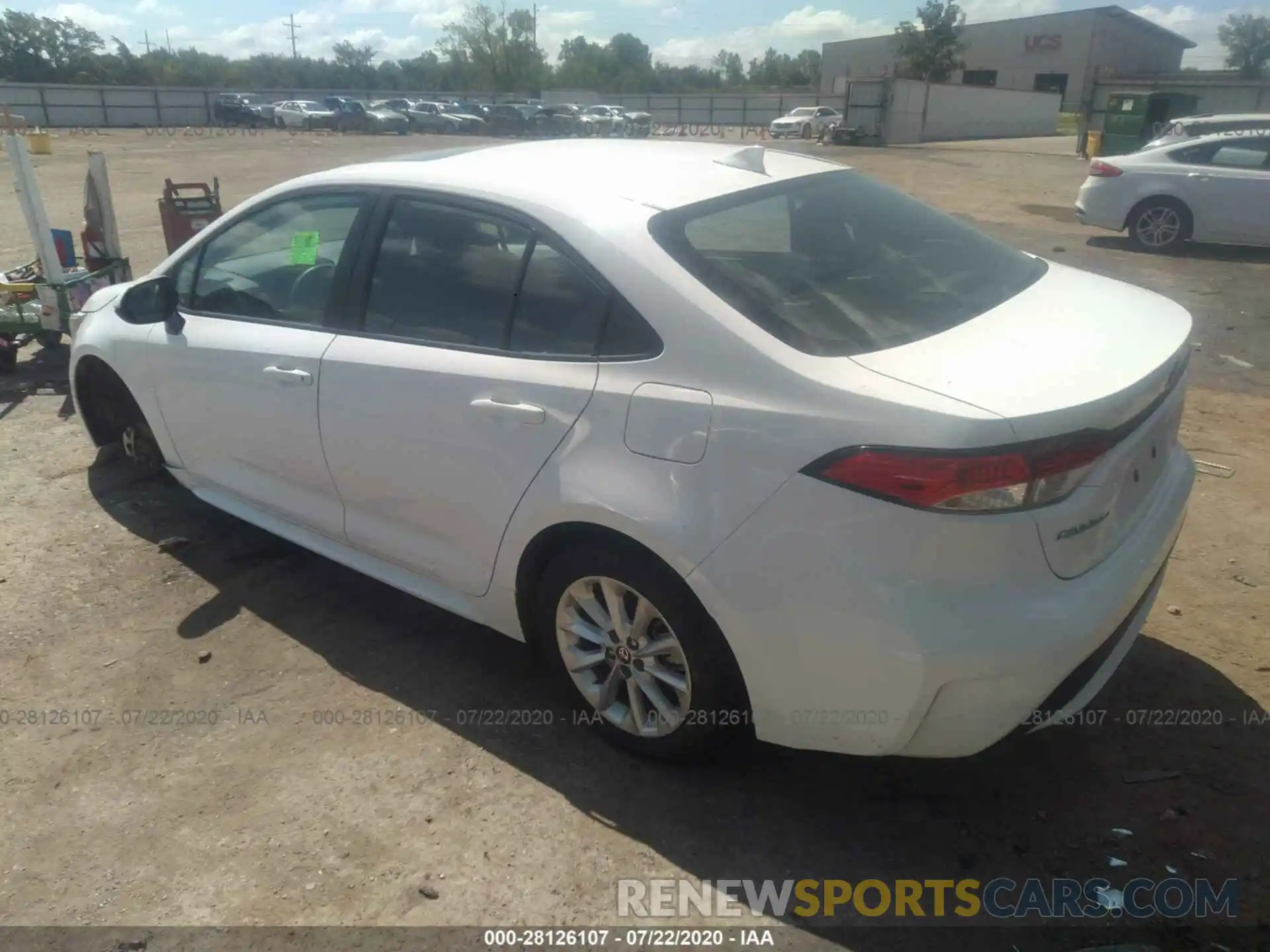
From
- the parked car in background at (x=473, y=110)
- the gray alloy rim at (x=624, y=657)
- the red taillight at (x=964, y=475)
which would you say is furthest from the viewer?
the parked car in background at (x=473, y=110)

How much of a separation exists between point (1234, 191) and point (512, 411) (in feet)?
37.6

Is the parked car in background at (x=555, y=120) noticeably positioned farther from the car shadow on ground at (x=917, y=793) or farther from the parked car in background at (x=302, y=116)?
the car shadow on ground at (x=917, y=793)

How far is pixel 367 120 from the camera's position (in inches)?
1873

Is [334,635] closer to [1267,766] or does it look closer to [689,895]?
[689,895]

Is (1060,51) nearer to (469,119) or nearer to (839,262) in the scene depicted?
(469,119)

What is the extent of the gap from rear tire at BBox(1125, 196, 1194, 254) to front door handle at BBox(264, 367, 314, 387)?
11.3 meters

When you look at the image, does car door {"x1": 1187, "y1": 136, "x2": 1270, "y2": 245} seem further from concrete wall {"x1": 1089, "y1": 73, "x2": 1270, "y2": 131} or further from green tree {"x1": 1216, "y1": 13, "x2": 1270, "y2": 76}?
green tree {"x1": 1216, "y1": 13, "x2": 1270, "y2": 76}

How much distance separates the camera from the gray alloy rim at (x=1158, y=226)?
11445 millimetres

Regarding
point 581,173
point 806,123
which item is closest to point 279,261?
point 581,173

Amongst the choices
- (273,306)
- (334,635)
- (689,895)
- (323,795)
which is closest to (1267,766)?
(689,895)

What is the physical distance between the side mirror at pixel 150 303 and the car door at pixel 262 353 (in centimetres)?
6

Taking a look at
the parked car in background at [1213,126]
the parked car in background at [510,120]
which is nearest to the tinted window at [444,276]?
the parked car in background at [1213,126]

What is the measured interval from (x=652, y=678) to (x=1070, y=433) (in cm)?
131

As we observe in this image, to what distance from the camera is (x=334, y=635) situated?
367cm
